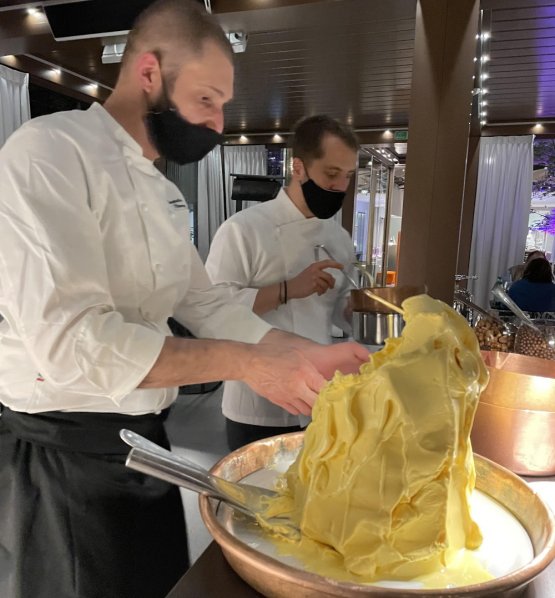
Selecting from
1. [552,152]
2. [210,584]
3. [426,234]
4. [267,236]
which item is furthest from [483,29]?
[552,152]

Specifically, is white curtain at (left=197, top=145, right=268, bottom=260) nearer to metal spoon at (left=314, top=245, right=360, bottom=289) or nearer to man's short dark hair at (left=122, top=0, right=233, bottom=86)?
metal spoon at (left=314, top=245, right=360, bottom=289)

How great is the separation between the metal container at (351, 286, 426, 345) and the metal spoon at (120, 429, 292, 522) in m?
0.91

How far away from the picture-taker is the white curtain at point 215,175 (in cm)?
686

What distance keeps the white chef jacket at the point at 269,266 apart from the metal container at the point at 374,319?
0.24m

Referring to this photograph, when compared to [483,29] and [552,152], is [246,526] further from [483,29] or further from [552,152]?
[552,152]

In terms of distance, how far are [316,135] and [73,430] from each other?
1.24 m

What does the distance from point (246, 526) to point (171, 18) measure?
90 cm

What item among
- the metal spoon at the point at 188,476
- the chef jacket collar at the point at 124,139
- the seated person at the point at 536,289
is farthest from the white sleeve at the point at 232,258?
the seated person at the point at 536,289

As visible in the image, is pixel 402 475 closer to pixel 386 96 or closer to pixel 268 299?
pixel 268 299

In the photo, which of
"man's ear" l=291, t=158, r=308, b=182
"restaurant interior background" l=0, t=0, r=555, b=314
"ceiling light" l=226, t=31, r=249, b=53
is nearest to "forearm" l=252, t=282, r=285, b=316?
"man's ear" l=291, t=158, r=308, b=182

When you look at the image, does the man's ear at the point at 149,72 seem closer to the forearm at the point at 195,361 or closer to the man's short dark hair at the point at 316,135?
the forearm at the point at 195,361

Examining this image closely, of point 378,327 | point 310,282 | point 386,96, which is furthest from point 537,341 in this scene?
point 386,96

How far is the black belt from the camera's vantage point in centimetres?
98

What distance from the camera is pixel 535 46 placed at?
327cm
